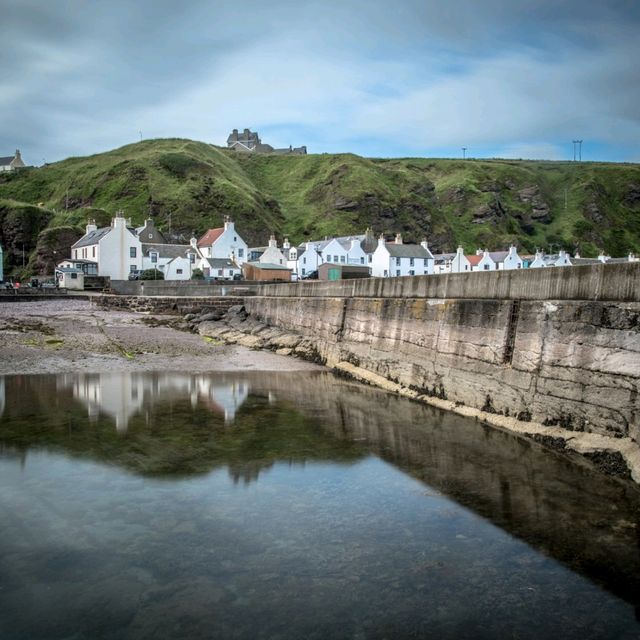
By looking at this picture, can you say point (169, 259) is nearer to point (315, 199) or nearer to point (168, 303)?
point (168, 303)

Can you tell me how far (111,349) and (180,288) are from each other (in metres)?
22.6

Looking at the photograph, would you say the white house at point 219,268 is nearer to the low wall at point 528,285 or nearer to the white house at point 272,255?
the white house at point 272,255

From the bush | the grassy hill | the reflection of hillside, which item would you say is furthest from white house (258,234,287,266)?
the reflection of hillside

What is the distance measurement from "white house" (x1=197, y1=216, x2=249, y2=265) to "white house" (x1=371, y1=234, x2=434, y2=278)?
18775 mm

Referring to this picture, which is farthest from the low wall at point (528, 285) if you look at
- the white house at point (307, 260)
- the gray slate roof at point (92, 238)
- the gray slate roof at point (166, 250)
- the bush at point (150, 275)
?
A: the white house at point (307, 260)

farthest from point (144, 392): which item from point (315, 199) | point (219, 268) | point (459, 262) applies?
point (315, 199)

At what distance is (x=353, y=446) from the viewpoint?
1095 cm

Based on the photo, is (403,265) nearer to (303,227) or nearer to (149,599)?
(303,227)

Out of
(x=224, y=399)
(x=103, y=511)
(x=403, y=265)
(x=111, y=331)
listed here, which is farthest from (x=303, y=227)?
(x=103, y=511)

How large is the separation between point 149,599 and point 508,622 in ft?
10.8

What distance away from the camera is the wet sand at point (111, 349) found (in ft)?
65.0

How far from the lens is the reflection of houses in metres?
13.3

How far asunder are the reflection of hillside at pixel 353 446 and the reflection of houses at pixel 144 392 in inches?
3.1

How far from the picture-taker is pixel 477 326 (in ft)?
44.2
